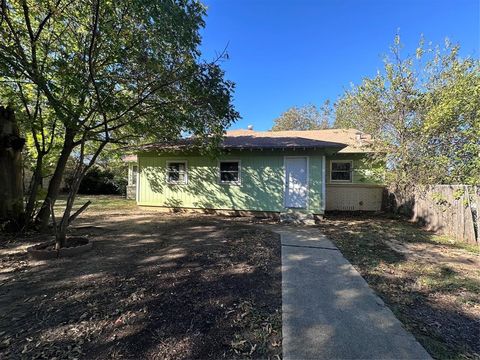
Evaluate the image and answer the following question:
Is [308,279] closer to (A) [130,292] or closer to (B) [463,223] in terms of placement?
(A) [130,292]

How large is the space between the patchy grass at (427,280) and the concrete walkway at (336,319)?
212mm

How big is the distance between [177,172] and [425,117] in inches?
394

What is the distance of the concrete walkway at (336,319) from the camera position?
2395 millimetres

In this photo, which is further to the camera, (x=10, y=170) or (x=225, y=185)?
(x=225, y=185)

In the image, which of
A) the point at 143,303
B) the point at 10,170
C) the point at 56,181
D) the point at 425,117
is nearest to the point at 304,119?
the point at 425,117

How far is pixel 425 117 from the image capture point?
375 inches

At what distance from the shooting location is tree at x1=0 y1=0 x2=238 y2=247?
511cm

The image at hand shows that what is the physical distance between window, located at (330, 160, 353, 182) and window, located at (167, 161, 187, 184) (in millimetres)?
7224

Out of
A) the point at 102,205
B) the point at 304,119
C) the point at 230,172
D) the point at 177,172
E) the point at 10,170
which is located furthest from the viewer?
the point at 304,119

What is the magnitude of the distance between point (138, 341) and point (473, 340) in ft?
10.9

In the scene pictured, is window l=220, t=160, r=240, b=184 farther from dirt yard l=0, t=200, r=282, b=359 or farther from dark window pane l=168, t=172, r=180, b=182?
dirt yard l=0, t=200, r=282, b=359

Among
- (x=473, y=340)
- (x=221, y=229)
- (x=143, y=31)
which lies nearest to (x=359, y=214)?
(x=221, y=229)

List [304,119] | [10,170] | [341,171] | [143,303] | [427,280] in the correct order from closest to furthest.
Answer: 1. [143,303]
2. [427,280]
3. [10,170]
4. [341,171]
5. [304,119]

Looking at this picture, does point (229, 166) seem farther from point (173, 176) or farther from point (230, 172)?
point (173, 176)
